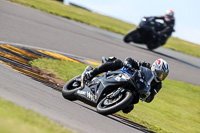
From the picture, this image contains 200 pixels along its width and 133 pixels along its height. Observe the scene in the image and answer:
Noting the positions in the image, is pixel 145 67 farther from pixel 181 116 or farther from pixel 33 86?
pixel 181 116

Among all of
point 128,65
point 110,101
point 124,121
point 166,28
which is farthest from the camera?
point 166,28

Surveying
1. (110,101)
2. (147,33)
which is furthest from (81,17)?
(110,101)

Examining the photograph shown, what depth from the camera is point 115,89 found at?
7055mm

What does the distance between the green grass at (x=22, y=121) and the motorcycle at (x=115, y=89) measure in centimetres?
179

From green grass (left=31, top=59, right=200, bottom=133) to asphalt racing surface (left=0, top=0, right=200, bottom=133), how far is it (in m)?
1.13

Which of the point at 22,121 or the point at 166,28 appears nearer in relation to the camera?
the point at 22,121

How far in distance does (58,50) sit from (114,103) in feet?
22.7

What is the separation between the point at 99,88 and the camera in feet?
23.3

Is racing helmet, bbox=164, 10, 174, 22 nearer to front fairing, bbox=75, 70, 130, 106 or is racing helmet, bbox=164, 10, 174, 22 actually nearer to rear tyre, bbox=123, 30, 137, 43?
rear tyre, bbox=123, 30, 137, 43

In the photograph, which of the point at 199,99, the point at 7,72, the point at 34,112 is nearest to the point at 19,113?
the point at 34,112

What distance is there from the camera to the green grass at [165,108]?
28.1ft

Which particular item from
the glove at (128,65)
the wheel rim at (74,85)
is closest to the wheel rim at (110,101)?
the glove at (128,65)

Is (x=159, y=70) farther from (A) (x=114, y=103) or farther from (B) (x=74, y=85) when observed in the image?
(B) (x=74, y=85)

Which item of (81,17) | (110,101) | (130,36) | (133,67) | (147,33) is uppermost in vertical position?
(133,67)
